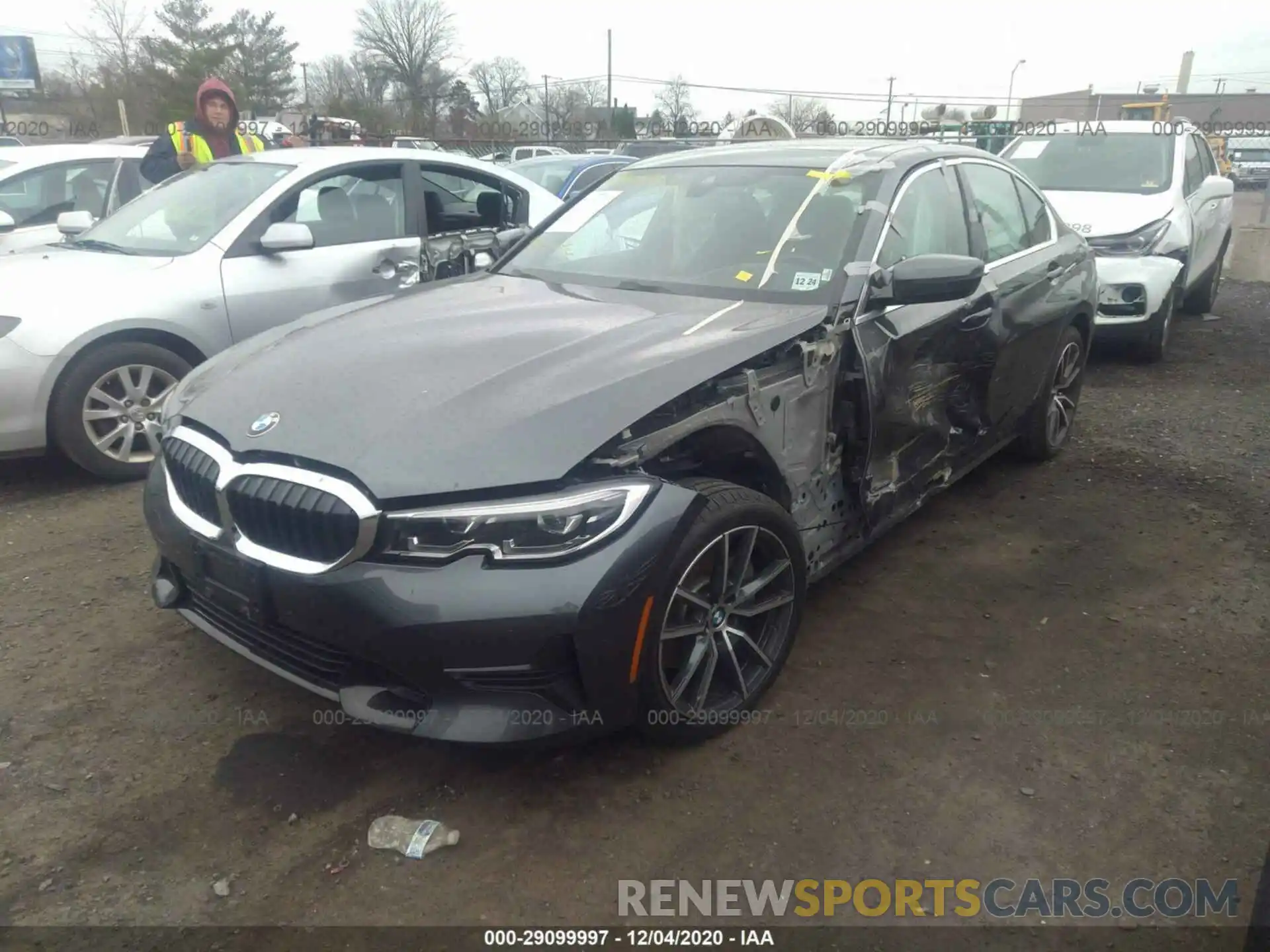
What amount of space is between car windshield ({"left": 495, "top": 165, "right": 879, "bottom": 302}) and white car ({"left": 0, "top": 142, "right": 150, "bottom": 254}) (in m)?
4.72

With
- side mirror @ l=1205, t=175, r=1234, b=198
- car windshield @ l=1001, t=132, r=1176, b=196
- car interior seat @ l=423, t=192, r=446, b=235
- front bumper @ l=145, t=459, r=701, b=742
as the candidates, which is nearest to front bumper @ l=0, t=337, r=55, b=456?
car interior seat @ l=423, t=192, r=446, b=235

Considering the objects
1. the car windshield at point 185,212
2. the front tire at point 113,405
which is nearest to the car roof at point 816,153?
the car windshield at point 185,212

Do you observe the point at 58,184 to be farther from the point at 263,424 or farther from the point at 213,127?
the point at 263,424

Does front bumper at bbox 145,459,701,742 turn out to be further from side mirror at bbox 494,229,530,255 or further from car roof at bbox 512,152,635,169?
car roof at bbox 512,152,635,169

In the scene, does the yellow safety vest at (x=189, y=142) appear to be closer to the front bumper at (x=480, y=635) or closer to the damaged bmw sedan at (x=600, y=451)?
the damaged bmw sedan at (x=600, y=451)

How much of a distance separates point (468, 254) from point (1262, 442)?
4899 mm

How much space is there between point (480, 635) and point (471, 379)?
28.7 inches

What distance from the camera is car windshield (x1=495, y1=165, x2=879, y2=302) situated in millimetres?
3186

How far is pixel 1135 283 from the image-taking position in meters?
6.60

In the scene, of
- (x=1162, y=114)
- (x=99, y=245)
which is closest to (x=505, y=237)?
(x=99, y=245)

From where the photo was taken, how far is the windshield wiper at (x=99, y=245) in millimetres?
4922

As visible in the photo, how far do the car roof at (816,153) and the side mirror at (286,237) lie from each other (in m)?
1.86

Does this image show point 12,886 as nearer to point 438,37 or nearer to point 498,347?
point 498,347

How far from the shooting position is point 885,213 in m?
3.30
